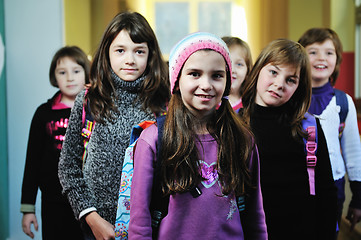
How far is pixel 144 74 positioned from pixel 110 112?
0.24m

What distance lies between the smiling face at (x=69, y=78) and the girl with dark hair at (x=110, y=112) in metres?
0.70

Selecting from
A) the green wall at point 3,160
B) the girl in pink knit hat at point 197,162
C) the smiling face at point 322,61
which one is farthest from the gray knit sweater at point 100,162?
the green wall at point 3,160

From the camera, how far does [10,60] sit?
11.2 feet

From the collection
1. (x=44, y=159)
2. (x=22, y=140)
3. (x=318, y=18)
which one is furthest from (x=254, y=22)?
(x=44, y=159)

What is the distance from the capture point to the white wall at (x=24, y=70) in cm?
340

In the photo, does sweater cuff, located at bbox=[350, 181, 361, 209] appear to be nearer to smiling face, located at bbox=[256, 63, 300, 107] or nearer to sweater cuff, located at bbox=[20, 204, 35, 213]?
smiling face, located at bbox=[256, 63, 300, 107]

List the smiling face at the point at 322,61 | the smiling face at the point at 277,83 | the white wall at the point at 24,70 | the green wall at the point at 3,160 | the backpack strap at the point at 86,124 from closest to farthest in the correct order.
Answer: the backpack strap at the point at 86,124
the smiling face at the point at 277,83
the smiling face at the point at 322,61
the green wall at the point at 3,160
the white wall at the point at 24,70

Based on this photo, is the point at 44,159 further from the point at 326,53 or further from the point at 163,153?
the point at 326,53

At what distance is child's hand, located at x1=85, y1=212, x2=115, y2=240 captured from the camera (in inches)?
63.0

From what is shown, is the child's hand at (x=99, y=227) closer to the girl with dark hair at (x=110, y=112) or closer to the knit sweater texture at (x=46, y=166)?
the girl with dark hair at (x=110, y=112)

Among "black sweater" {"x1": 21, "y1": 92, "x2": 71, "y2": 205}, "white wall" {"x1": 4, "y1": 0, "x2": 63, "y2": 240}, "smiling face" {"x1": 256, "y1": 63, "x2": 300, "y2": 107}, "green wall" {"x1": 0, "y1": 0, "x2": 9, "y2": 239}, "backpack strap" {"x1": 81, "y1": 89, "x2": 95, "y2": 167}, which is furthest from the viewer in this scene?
"white wall" {"x1": 4, "y1": 0, "x2": 63, "y2": 240}

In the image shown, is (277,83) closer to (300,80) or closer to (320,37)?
(300,80)

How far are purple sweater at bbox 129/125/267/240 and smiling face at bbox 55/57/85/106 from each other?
123 cm

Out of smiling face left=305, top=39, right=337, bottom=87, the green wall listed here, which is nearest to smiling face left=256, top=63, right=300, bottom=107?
smiling face left=305, top=39, right=337, bottom=87
